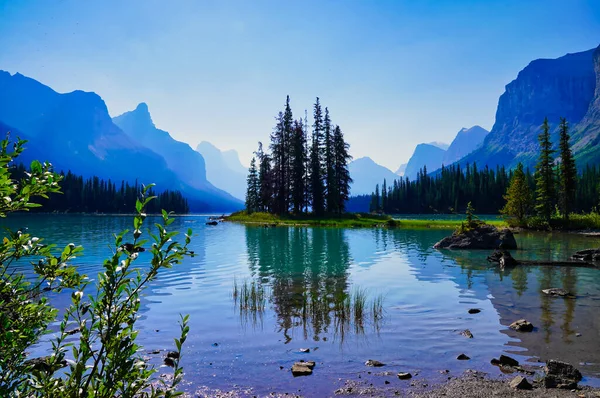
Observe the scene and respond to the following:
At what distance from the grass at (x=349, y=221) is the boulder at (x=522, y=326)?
180 feet

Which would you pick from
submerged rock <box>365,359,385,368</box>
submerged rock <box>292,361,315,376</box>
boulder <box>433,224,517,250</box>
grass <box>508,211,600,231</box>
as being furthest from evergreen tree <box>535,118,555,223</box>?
submerged rock <box>292,361,315,376</box>

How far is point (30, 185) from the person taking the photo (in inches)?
152

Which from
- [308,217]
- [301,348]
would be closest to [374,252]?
[301,348]

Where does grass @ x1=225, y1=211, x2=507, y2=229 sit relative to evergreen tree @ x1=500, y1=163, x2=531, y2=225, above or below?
below

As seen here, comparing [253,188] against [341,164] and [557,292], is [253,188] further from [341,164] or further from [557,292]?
[557,292]

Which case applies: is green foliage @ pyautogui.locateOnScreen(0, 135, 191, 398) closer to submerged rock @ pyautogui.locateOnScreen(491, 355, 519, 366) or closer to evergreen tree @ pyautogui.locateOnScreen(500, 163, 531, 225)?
submerged rock @ pyautogui.locateOnScreen(491, 355, 519, 366)

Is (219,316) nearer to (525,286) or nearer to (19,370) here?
(19,370)

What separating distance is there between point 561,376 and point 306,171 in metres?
86.1

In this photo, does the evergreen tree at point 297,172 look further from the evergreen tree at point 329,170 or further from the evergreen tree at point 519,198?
the evergreen tree at point 519,198

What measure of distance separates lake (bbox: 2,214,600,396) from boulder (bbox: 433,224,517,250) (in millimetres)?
12779

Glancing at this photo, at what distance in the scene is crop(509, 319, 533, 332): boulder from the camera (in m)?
13.8

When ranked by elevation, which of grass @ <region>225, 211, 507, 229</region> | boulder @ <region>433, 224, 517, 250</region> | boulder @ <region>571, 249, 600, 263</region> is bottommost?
boulder @ <region>571, 249, 600, 263</region>

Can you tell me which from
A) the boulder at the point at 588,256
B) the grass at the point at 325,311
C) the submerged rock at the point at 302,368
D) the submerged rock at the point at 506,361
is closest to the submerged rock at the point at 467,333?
the submerged rock at the point at 506,361

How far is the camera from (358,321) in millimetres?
15141
